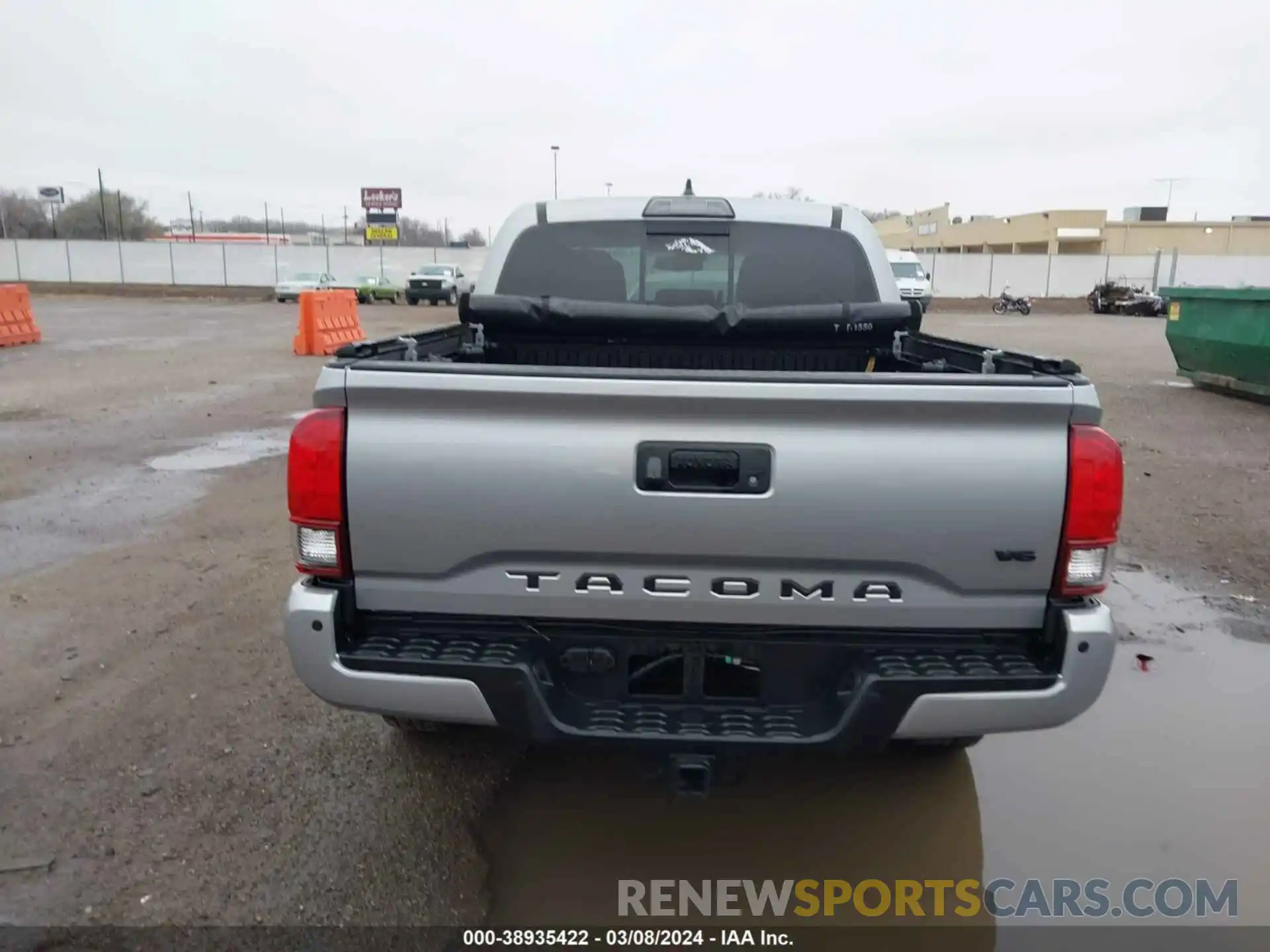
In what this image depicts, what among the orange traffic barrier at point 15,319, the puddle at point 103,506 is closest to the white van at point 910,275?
the orange traffic barrier at point 15,319

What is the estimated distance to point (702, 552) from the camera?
248 centimetres

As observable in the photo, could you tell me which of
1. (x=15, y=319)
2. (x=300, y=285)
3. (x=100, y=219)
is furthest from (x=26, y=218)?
(x=15, y=319)

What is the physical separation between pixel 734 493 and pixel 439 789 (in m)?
1.75

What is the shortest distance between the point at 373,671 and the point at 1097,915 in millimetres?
2300

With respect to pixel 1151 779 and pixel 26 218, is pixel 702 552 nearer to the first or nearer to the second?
pixel 1151 779

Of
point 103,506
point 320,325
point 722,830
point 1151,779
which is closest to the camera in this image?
point 722,830

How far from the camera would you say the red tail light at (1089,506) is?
2418 mm

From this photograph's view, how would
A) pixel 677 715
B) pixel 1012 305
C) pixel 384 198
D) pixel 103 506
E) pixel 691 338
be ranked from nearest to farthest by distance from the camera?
pixel 677 715 → pixel 691 338 → pixel 103 506 → pixel 1012 305 → pixel 384 198

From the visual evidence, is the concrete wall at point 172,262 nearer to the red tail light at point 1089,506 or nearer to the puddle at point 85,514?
the puddle at point 85,514

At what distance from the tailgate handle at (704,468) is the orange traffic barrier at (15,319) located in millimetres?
20332

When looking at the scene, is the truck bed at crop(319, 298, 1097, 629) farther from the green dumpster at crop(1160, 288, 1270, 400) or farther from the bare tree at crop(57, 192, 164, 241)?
the bare tree at crop(57, 192, 164, 241)

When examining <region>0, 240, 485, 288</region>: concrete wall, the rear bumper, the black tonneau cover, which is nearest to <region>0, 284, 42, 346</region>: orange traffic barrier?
the black tonneau cover

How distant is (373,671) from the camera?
252cm

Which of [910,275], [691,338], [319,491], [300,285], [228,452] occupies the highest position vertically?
[910,275]
